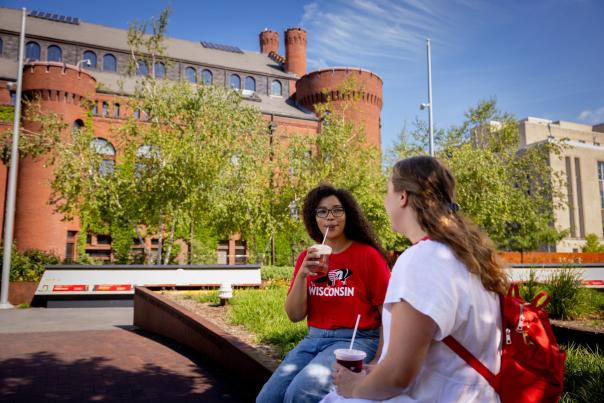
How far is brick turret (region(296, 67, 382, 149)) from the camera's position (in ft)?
129

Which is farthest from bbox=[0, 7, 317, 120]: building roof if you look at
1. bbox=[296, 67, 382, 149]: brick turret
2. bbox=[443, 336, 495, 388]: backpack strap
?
bbox=[443, 336, 495, 388]: backpack strap

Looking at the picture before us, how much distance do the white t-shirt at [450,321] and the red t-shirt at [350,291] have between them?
137 cm

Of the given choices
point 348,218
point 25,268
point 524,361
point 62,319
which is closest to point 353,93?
point 25,268

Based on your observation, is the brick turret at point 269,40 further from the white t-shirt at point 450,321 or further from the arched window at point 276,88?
the white t-shirt at point 450,321

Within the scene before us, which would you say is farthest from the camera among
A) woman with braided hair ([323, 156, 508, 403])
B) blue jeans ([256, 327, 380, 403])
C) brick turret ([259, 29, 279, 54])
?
brick turret ([259, 29, 279, 54])

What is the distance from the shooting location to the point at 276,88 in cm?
4491

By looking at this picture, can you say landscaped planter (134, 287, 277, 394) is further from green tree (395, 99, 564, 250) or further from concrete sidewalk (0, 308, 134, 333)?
green tree (395, 99, 564, 250)

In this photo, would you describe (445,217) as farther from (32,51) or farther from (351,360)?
(32,51)

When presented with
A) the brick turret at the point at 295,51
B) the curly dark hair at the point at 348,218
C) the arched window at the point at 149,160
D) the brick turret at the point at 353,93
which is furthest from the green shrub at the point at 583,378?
the brick turret at the point at 295,51

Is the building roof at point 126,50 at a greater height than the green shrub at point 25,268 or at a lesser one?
greater

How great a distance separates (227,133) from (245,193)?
311 centimetres

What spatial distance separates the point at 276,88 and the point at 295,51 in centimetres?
620

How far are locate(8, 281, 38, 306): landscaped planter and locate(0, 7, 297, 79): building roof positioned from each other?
84.9ft

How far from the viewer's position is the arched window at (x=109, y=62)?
37.9 m
